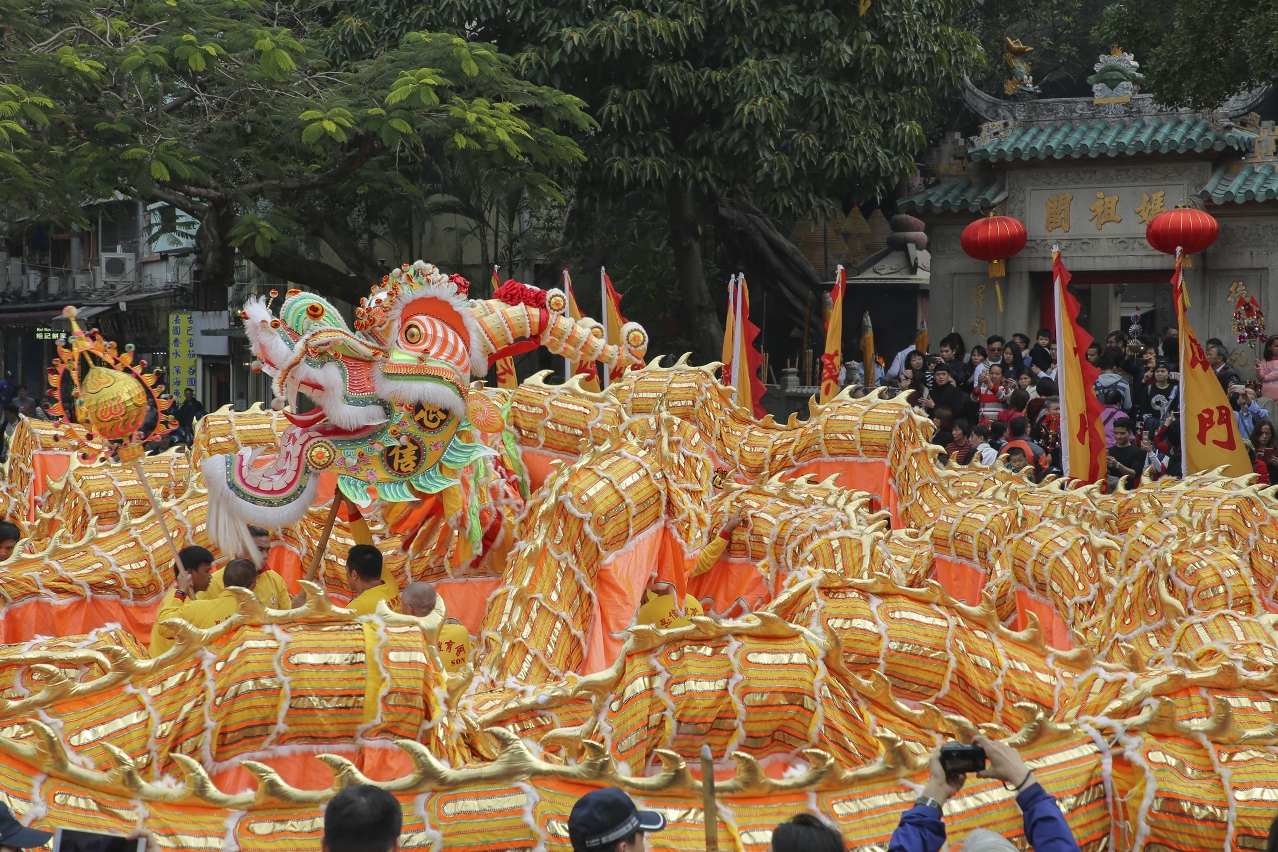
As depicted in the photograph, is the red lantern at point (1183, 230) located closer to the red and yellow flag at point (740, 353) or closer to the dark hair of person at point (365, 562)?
the red and yellow flag at point (740, 353)

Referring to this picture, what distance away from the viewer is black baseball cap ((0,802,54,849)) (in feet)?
7.59

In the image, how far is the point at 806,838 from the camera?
7.37ft

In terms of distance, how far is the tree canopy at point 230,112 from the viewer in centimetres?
1181

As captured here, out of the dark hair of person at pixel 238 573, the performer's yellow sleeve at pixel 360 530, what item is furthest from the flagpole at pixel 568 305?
the dark hair of person at pixel 238 573

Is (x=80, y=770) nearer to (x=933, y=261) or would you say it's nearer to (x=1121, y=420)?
(x=1121, y=420)

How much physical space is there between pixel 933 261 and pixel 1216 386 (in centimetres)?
738

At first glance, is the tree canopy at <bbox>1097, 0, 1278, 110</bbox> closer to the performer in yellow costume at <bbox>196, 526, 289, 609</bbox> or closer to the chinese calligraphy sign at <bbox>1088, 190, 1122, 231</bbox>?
the chinese calligraphy sign at <bbox>1088, 190, 1122, 231</bbox>

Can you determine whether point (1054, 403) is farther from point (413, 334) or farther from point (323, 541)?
point (323, 541)

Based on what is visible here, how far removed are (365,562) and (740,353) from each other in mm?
6333

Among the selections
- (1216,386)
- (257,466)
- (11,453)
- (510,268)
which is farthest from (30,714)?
(510,268)

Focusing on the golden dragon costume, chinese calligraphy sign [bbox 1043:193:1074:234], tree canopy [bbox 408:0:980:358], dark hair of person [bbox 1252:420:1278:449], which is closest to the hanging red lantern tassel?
chinese calligraphy sign [bbox 1043:193:1074:234]

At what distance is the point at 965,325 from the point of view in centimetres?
1473

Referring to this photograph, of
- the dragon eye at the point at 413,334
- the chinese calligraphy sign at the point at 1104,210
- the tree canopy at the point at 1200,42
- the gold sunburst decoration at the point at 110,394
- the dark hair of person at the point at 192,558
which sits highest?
the tree canopy at the point at 1200,42

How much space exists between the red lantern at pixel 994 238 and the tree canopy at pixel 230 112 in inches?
156
